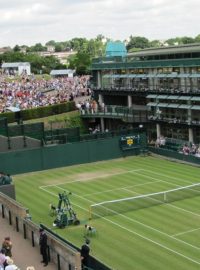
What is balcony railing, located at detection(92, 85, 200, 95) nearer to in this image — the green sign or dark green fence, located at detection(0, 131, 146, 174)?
dark green fence, located at detection(0, 131, 146, 174)

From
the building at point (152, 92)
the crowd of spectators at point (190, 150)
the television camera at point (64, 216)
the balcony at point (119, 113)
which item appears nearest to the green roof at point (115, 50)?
the building at point (152, 92)

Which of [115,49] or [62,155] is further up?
[115,49]

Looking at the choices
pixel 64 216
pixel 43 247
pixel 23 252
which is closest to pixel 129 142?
pixel 64 216

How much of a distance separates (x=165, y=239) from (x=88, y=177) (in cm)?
1701

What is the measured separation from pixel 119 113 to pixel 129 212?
28646mm

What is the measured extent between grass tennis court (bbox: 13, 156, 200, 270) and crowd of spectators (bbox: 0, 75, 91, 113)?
51.7 ft

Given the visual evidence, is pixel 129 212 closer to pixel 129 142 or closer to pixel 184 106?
pixel 129 142

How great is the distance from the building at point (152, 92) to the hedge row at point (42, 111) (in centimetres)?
254

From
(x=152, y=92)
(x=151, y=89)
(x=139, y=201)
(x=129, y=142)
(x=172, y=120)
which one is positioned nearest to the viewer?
(x=139, y=201)

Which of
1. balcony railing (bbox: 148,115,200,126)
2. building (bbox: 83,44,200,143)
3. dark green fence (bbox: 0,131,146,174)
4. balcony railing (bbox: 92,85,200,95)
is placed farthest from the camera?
building (bbox: 83,44,200,143)

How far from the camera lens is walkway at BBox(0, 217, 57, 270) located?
2189 centimetres

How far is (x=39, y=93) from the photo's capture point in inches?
2635

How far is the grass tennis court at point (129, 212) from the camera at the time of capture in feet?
82.5

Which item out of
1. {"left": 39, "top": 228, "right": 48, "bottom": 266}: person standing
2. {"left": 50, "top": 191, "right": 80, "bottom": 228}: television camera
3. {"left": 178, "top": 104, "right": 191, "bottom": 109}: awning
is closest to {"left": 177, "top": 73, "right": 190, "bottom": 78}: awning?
{"left": 178, "top": 104, "right": 191, "bottom": 109}: awning
